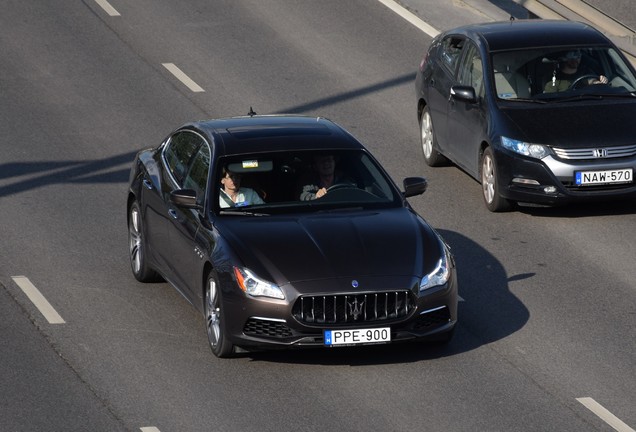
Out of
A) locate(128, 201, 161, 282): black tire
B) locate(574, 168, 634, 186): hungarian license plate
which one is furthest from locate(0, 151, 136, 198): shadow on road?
locate(574, 168, 634, 186): hungarian license plate

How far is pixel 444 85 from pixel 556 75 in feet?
5.42

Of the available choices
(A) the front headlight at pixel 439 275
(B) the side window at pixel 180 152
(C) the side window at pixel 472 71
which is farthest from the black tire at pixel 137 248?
(C) the side window at pixel 472 71

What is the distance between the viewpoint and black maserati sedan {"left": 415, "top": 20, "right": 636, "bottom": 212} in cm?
1547

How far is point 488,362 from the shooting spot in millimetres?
11484

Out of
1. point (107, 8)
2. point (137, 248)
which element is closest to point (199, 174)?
point (137, 248)

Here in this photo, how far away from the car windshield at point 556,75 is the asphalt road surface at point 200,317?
4.08 feet

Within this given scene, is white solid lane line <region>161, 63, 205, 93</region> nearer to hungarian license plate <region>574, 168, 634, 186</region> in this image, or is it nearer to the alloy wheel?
hungarian license plate <region>574, 168, 634, 186</region>

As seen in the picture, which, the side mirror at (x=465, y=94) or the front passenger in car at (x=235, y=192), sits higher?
the front passenger in car at (x=235, y=192)

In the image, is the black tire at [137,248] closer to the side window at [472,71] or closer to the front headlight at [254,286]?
the front headlight at [254,286]

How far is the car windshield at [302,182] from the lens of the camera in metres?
12.3

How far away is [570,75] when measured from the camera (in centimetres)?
1659

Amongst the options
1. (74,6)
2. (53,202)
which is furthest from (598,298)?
A: (74,6)

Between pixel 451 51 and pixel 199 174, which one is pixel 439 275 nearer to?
pixel 199 174

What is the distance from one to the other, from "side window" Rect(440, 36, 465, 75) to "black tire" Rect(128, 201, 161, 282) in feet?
16.7
